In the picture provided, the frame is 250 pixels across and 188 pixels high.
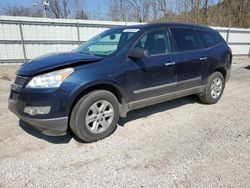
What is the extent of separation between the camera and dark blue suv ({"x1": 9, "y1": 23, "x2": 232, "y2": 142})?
2885 mm

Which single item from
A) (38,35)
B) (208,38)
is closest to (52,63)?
(208,38)

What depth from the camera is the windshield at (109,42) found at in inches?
139

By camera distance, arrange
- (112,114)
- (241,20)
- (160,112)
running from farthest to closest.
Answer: (241,20) → (160,112) → (112,114)

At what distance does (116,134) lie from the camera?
3.56m

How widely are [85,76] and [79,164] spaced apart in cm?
118

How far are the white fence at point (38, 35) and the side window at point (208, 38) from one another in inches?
274

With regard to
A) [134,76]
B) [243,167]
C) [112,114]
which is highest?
[134,76]

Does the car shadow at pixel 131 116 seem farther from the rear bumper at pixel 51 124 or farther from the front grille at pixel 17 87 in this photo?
the front grille at pixel 17 87

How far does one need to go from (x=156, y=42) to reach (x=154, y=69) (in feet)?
1.74

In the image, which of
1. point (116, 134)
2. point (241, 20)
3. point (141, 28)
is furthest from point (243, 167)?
point (241, 20)

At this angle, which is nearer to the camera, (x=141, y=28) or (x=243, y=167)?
(x=243, y=167)

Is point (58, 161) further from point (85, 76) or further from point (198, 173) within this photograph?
point (198, 173)

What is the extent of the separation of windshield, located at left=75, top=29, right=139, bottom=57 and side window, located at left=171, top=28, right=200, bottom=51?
933 mm

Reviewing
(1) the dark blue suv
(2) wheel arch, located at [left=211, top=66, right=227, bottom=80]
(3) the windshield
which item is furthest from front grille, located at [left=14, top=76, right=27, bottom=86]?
(2) wheel arch, located at [left=211, top=66, right=227, bottom=80]
